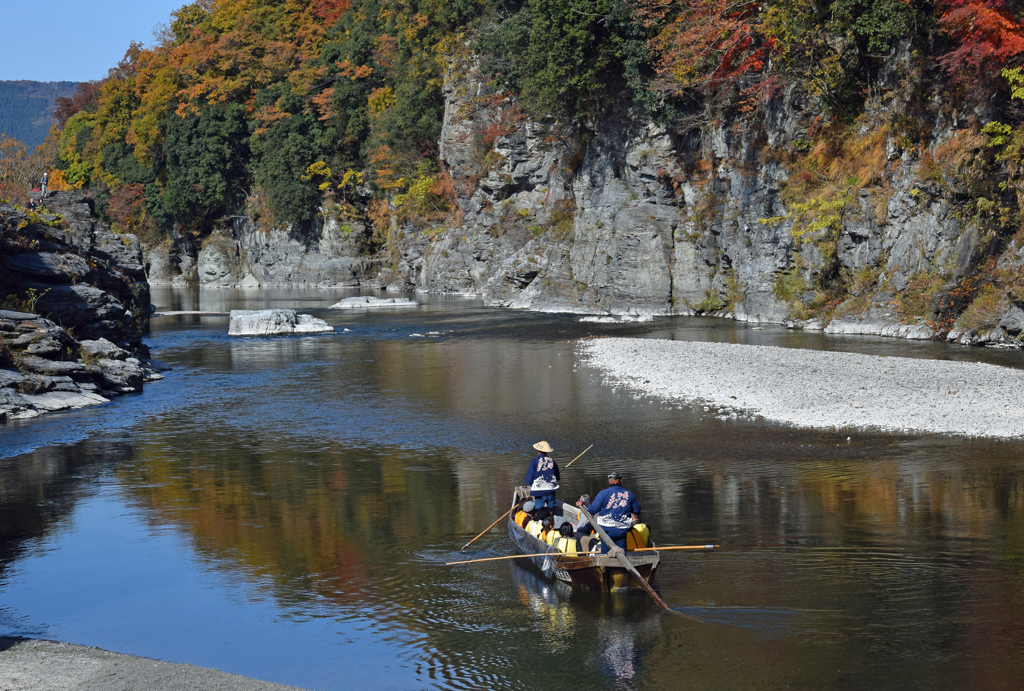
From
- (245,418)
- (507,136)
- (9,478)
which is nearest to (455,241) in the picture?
(507,136)

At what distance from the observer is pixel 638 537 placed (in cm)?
1340

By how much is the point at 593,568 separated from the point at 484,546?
9.09 ft

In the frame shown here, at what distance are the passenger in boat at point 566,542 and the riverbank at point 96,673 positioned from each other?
4.83 meters

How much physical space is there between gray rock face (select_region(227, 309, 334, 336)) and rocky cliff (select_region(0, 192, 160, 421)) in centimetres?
875

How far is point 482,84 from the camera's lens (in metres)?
78.1

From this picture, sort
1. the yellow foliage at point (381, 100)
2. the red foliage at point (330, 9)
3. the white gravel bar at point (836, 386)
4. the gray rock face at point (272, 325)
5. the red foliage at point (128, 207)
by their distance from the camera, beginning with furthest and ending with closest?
the red foliage at point (128, 207) → the red foliage at point (330, 9) → the yellow foliage at point (381, 100) → the gray rock face at point (272, 325) → the white gravel bar at point (836, 386)

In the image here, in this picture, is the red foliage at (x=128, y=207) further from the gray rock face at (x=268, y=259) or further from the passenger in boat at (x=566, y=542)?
the passenger in boat at (x=566, y=542)

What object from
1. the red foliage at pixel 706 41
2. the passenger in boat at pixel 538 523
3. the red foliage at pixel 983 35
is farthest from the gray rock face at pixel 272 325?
the passenger in boat at pixel 538 523

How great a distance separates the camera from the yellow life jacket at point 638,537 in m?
13.4

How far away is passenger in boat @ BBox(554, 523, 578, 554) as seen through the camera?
13.4 metres

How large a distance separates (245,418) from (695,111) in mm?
38014

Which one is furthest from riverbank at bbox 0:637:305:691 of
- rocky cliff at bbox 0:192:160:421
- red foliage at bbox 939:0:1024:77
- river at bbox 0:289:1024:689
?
red foliage at bbox 939:0:1024:77

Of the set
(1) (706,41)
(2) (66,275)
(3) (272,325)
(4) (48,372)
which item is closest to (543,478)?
(4) (48,372)

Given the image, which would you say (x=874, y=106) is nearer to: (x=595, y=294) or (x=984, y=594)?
(x=595, y=294)
